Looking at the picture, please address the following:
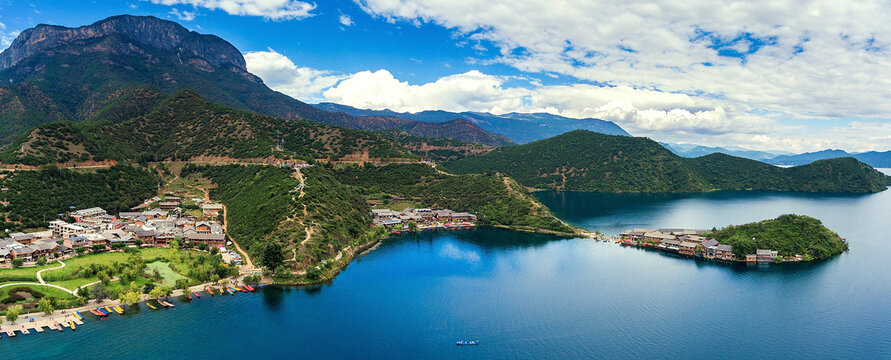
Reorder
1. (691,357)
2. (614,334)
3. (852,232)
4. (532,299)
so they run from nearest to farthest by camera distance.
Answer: (691,357), (614,334), (532,299), (852,232)

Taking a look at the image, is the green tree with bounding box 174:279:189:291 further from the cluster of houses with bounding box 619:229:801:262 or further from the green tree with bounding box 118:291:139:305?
the cluster of houses with bounding box 619:229:801:262

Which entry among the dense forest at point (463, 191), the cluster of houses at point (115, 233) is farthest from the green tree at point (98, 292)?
the dense forest at point (463, 191)

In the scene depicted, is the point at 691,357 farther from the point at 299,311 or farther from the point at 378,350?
the point at 299,311

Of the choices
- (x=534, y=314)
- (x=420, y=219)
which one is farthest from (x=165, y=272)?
(x=420, y=219)

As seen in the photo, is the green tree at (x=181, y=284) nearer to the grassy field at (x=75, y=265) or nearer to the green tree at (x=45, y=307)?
the grassy field at (x=75, y=265)

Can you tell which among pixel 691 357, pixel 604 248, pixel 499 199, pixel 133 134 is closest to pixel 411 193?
pixel 499 199

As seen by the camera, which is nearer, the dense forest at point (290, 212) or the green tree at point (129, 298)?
the green tree at point (129, 298)

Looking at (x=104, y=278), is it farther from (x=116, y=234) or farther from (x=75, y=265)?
(x=116, y=234)

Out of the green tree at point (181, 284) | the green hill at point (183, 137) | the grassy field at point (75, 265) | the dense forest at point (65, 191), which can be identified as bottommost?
the green tree at point (181, 284)
